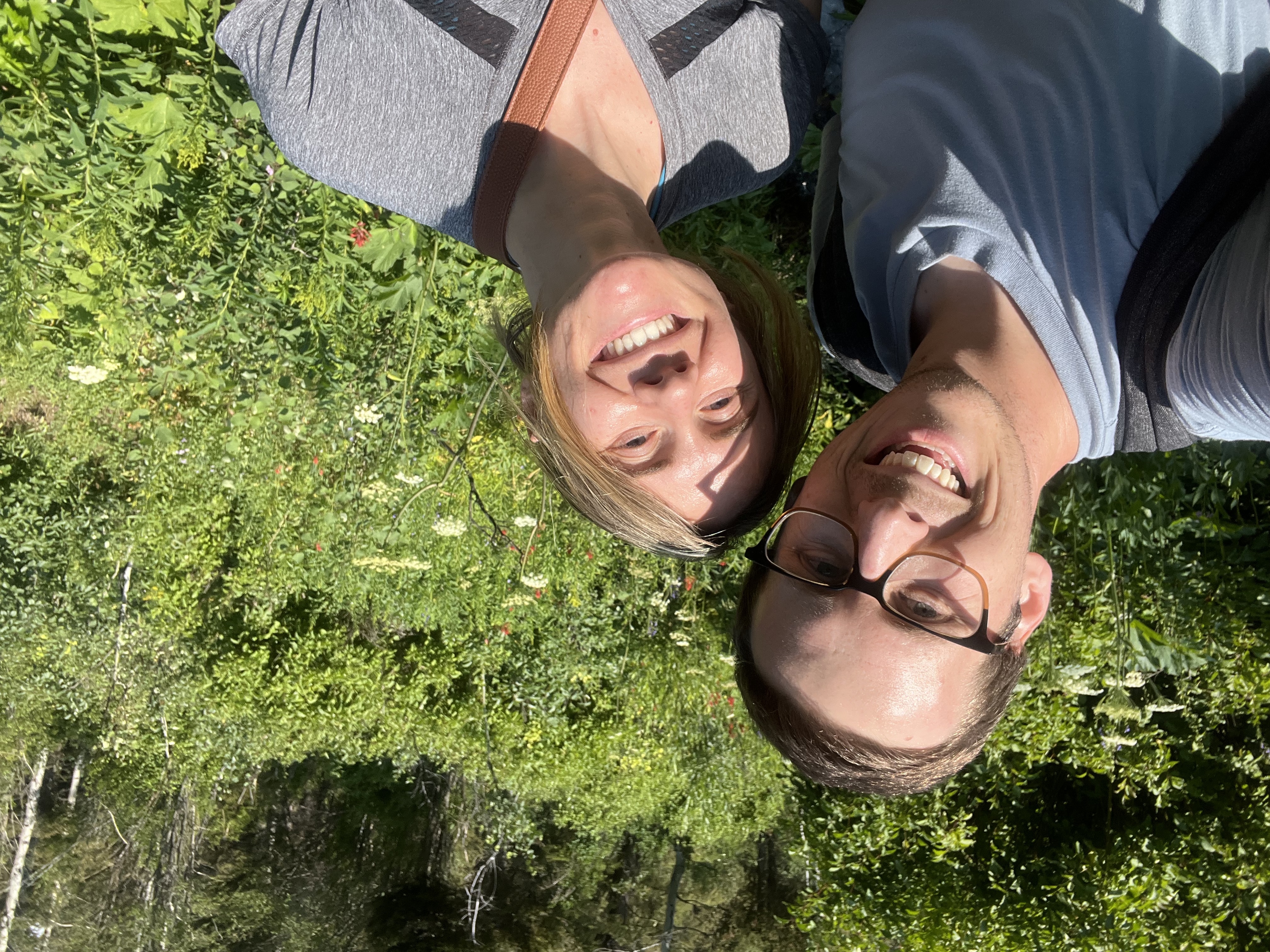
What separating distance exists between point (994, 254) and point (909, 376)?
0.28 m

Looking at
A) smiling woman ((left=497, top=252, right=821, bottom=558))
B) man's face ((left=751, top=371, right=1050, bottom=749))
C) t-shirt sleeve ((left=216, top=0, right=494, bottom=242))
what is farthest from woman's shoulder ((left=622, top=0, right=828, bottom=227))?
man's face ((left=751, top=371, right=1050, bottom=749))

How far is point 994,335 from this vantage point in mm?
1288

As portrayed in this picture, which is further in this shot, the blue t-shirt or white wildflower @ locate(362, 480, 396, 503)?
white wildflower @ locate(362, 480, 396, 503)

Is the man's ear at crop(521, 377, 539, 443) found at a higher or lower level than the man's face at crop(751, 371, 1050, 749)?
lower

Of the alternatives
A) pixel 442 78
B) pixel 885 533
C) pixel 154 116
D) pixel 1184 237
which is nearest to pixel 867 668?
pixel 885 533

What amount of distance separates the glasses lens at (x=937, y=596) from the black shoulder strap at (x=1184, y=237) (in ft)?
1.86

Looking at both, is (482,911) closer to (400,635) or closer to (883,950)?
(400,635)

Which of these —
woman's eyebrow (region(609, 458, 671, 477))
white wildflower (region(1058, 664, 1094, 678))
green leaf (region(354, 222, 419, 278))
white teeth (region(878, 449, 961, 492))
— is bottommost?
white wildflower (region(1058, 664, 1094, 678))

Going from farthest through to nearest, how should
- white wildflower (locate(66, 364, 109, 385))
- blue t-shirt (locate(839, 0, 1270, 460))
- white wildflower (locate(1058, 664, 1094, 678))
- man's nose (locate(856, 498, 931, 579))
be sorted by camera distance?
white wildflower (locate(66, 364, 109, 385))
white wildflower (locate(1058, 664, 1094, 678))
blue t-shirt (locate(839, 0, 1270, 460))
man's nose (locate(856, 498, 931, 579))

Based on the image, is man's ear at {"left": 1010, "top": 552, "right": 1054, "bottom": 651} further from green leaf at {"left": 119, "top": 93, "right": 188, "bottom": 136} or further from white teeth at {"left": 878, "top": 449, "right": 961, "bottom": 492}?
green leaf at {"left": 119, "top": 93, "right": 188, "bottom": 136}

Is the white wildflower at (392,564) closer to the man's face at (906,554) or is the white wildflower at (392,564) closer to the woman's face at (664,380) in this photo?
the woman's face at (664,380)

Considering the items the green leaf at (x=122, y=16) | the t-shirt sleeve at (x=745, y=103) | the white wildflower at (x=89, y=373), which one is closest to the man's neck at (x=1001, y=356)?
the t-shirt sleeve at (x=745, y=103)

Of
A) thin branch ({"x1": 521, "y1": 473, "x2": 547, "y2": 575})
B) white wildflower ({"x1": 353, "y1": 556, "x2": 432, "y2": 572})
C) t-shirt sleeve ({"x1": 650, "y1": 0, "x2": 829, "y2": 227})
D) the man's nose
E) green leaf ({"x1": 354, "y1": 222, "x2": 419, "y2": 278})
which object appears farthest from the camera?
white wildflower ({"x1": 353, "y1": 556, "x2": 432, "y2": 572})

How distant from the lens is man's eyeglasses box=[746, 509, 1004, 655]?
1.21 m
